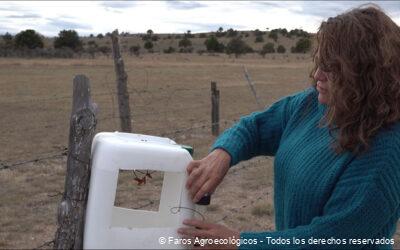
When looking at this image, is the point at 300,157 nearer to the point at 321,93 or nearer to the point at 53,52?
the point at 321,93

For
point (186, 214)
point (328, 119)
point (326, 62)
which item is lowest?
point (186, 214)

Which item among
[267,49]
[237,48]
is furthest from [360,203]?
Answer: [267,49]

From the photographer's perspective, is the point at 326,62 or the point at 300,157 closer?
the point at 326,62

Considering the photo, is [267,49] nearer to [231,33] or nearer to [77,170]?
[231,33]

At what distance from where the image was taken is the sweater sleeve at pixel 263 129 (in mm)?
2213

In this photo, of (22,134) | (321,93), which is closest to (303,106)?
(321,93)

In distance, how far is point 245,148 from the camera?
2209mm

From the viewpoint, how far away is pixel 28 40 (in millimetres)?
38062

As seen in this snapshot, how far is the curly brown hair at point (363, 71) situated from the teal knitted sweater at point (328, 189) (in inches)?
2.1

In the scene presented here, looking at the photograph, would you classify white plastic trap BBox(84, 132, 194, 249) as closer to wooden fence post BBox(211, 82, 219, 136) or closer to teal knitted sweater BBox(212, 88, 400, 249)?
teal knitted sweater BBox(212, 88, 400, 249)

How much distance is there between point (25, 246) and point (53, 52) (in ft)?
124

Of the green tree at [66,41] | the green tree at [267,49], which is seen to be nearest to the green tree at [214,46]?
the green tree at [267,49]

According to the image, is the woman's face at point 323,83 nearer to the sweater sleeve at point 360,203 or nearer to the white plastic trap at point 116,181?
the sweater sleeve at point 360,203

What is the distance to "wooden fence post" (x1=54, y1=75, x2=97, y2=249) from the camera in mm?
1950
